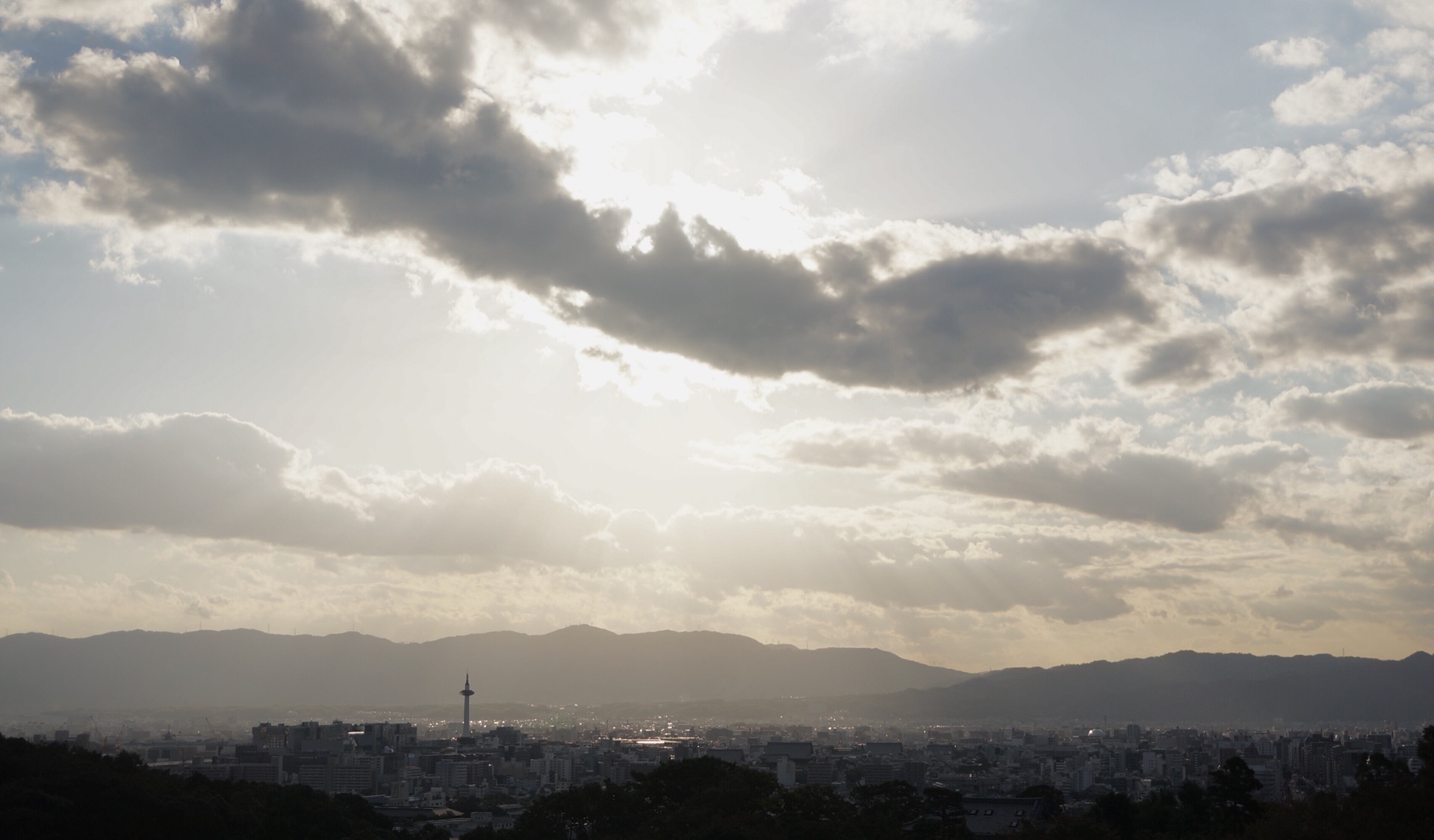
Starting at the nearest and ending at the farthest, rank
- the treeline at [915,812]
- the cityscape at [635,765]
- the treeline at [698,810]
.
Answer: the treeline at [915,812]
the treeline at [698,810]
the cityscape at [635,765]

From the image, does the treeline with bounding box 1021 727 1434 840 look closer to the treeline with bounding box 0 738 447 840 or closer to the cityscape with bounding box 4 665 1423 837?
the cityscape with bounding box 4 665 1423 837

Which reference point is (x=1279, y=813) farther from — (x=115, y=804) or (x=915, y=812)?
(x=115, y=804)

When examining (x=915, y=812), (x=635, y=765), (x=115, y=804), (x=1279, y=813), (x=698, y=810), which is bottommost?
(x=635, y=765)

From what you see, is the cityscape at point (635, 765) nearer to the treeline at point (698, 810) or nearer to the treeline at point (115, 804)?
the treeline at point (698, 810)

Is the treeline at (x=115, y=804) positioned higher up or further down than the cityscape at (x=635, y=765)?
higher up

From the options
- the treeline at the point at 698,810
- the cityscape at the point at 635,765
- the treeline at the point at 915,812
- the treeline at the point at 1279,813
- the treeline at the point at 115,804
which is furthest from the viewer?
the cityscape at the point at 635,765

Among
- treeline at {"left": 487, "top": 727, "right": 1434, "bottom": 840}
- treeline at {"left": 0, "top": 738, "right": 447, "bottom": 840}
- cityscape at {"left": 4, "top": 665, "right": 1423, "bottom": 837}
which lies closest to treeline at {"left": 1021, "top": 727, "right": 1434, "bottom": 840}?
treeline at {"left": 487, "top": 727, "right": 1434, "bottom": 840}

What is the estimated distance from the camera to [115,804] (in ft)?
114

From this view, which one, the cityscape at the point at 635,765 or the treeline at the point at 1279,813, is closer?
the treeline at the point at 1279,813

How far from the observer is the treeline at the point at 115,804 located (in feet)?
108

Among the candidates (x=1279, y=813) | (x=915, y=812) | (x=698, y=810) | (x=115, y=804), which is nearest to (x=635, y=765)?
(x=915, y=812)

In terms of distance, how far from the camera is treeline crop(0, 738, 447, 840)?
108 feet

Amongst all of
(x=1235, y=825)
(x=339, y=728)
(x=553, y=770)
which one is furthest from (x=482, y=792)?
(x=1235, y=825)

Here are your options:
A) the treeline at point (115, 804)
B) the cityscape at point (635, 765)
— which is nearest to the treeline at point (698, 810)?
the treeline at point (115, 804)
